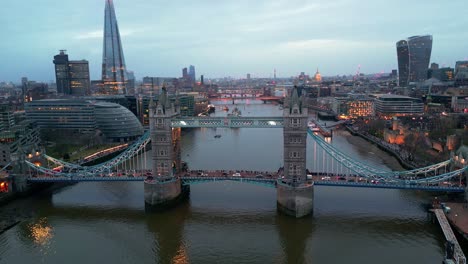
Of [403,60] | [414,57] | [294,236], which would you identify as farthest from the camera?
[403,60]

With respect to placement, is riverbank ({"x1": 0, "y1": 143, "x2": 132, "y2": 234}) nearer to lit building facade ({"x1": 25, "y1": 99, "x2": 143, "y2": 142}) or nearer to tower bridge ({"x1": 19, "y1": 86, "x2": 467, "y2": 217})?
tower bridge ({"x1": 19, "y1": 86, "x2": 467, "y2": 217})

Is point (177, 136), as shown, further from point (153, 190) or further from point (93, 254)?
point (93, 254)

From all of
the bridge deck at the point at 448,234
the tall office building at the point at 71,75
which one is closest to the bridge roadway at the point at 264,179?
the bridge deck at the point at 448,234

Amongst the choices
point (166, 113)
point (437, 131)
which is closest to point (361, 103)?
point (437, 131)

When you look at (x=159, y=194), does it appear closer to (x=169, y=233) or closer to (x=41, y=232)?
(x=169, y=233)

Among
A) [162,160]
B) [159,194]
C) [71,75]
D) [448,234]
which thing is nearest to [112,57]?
[71,75]

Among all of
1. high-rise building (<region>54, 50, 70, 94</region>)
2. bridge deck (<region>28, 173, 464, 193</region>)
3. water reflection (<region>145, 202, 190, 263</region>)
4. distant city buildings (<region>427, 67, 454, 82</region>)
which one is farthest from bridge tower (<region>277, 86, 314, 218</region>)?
distant city buildings (<region>427, 67, 454, 82</region>)
